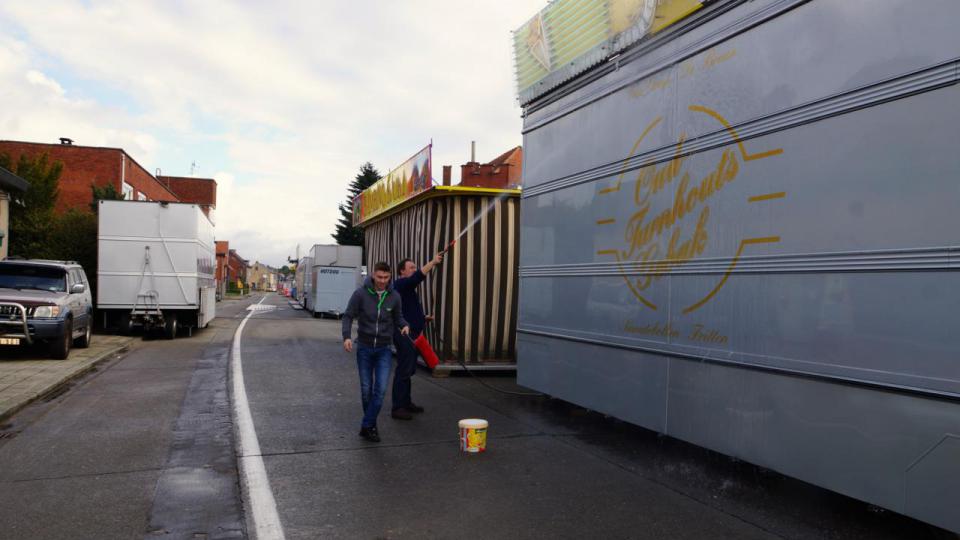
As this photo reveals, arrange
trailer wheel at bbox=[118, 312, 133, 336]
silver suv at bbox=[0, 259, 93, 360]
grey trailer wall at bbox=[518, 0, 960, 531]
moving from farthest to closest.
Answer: trailer wheel at bbox=[118, 312, 133, 336]
silver suv at bbox=[0, 259, 93, 360]
grey trailer wall at bbox=[518, 0, 960, 531]

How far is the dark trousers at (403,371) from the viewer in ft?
26.2

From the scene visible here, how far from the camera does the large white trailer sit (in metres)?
16.8

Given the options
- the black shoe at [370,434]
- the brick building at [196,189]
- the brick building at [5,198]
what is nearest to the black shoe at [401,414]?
the black shoe at [370,434]

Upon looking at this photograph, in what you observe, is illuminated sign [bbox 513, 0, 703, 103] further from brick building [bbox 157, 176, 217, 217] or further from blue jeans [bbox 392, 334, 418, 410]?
brick building [bbox 157, 176, 217, 217]

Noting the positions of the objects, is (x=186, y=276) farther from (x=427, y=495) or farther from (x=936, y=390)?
(x=936, y=390)

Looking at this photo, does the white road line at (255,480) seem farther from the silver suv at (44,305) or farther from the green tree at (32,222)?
the green tree at (32,222)

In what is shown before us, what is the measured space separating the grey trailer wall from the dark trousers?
209cm

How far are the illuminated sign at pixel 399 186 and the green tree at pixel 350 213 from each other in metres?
43.0

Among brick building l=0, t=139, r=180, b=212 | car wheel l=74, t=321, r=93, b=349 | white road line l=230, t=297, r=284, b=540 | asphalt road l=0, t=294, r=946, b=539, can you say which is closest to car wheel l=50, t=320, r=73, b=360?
car wheel l=74, t=321, r=93, b=349

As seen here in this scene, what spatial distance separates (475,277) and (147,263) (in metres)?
9.20

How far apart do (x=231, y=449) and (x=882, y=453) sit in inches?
203

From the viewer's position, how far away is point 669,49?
5.58 meters

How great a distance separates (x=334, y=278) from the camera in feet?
104

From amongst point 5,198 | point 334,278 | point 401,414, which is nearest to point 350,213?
point 334,278
